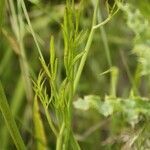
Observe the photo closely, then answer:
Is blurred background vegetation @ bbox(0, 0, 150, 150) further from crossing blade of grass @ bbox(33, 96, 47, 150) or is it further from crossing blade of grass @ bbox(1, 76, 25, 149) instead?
crossing blade of grass @ bbox(33, 96, 47, 150)

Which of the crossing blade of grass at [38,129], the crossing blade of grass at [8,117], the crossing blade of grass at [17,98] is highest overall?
the crossing blade of grass at [8,117]

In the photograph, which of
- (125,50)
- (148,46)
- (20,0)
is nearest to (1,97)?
(20,0)

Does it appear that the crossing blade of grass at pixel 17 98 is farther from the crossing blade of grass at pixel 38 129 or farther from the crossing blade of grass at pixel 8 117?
the crossing blade of grass at pixel 8 117

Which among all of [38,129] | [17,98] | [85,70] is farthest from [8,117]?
[85,70]

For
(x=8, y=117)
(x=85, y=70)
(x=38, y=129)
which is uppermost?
(x=8, y=117)

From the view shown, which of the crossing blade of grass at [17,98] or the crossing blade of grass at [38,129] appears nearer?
the crossing blade of grass at [38,129]

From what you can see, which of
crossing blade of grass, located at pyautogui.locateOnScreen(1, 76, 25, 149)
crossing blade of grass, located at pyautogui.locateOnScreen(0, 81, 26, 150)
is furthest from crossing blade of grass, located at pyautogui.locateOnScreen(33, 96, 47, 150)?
crossing blade of grass, located at pyautogui.locateOnScreen(1, 76, 25, 149)

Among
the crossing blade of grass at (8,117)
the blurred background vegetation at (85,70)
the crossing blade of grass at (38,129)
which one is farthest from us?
the blurred background vegetation at (85,70)

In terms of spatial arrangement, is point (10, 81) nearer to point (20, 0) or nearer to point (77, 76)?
point (20, 0)

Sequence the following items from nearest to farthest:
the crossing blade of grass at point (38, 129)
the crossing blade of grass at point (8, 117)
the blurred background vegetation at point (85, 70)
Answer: the crossing blade of grass at point (8, 117), the crossing blade of grass at point (38, 129), the blurred background vegetation at point (85, 70)

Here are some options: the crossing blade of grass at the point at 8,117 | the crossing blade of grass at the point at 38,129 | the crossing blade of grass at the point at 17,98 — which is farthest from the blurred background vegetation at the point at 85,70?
the crossing blade of grass at the point at 8,117

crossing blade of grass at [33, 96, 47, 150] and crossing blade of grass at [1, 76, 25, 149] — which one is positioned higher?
crossing blade of grass at [33, 96, 47, 150]

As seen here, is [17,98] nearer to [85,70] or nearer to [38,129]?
[85,70]
